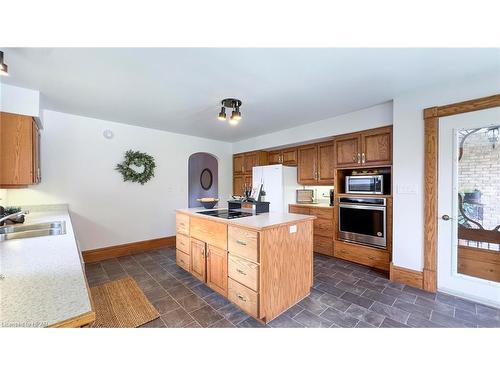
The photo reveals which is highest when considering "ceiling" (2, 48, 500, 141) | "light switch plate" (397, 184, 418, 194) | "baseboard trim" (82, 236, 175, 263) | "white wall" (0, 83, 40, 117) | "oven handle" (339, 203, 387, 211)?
"ceiling" (2, 48, 500, 141)

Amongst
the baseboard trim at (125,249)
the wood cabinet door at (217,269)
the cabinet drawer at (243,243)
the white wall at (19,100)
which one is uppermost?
the white wall at (19,100)

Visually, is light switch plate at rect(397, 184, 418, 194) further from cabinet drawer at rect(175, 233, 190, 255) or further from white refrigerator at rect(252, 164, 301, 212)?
cabinet drawer at rect(175, 233, 190, 255)

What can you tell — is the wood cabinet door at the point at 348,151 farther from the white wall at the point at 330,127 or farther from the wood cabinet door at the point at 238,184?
the wood cabinet door at the point at 238,184

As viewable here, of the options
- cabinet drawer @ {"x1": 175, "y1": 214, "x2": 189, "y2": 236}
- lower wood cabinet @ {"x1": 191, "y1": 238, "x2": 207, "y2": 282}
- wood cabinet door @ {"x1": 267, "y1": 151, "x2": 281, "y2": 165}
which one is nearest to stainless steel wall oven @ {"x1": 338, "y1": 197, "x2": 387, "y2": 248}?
wood cabinet door @ {"x1": 267, "y1": 151, "x2": 281, "y2": 165}

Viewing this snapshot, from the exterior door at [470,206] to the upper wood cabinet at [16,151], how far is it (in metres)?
4.57

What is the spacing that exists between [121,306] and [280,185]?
9.71 ft

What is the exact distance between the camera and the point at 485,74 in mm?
1978

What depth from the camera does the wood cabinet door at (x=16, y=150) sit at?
201 centimetres

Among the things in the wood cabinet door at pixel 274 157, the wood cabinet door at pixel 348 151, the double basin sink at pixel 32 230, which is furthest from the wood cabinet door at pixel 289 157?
the double basin sink at pixel 32 230

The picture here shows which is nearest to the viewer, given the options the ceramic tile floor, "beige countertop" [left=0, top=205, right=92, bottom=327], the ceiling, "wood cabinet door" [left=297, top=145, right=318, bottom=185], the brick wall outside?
"beige countertop" [left=0, top=205, right=92, bottom=327]

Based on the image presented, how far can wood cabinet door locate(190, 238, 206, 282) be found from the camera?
2441 millimetres

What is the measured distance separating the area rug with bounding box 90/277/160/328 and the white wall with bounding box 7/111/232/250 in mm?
1394

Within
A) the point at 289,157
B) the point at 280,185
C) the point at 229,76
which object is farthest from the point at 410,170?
the point at 229,76
